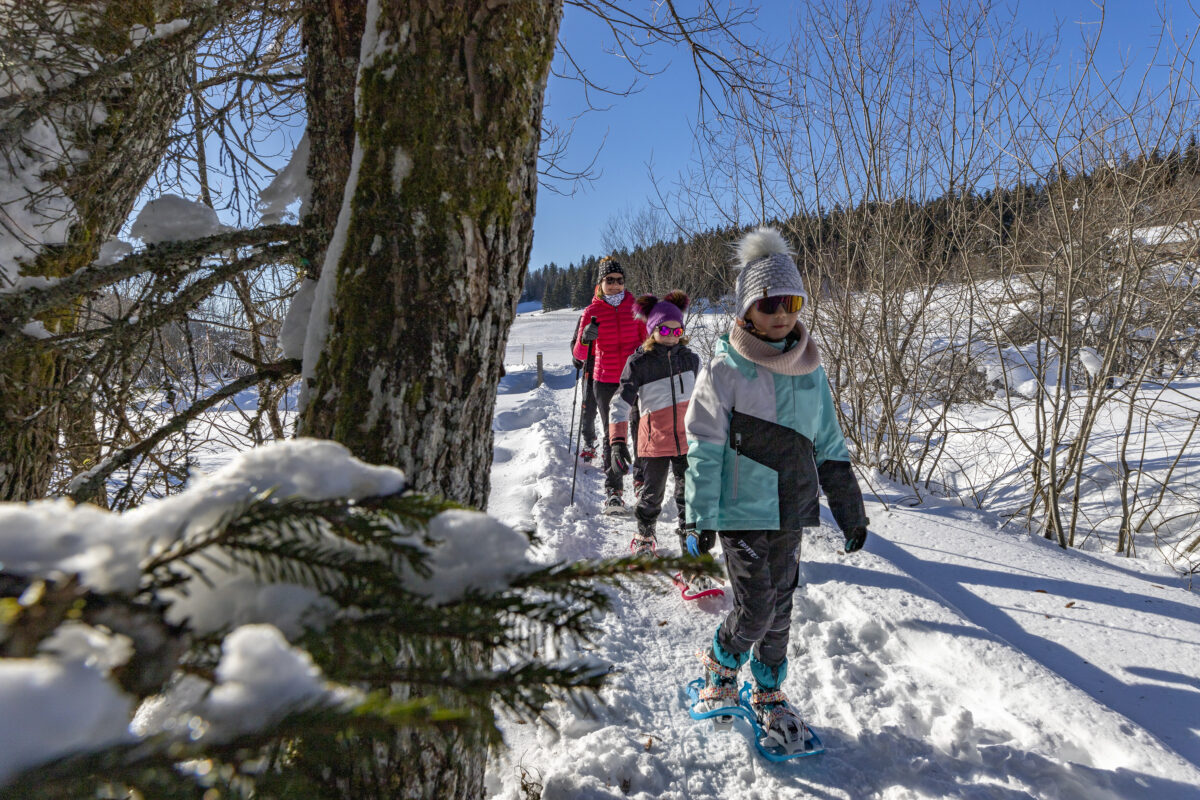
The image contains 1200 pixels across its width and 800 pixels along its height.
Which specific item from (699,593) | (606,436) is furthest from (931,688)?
(606,436)

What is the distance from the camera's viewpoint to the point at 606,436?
239 inches

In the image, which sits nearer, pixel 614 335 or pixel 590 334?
pixel 590 334

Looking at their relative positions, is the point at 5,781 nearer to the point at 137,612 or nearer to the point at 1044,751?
the point at 137,612

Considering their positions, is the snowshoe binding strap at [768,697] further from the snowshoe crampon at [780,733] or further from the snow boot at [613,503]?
the snow boot at [613,503]

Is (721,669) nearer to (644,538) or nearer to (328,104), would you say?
(644,538)

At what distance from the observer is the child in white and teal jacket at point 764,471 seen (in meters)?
2.59

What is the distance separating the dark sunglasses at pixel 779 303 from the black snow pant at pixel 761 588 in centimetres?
100

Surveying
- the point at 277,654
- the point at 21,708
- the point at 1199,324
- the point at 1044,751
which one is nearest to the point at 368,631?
the point at 277,654

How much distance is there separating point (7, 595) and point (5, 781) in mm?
188

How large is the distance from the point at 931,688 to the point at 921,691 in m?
0.07

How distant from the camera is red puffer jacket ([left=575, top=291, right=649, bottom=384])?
242 inches

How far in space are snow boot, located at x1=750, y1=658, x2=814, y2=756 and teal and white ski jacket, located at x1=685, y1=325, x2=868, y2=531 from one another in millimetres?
707

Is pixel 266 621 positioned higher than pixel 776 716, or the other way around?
pixel 266 621

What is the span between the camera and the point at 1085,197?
16.3 feet
